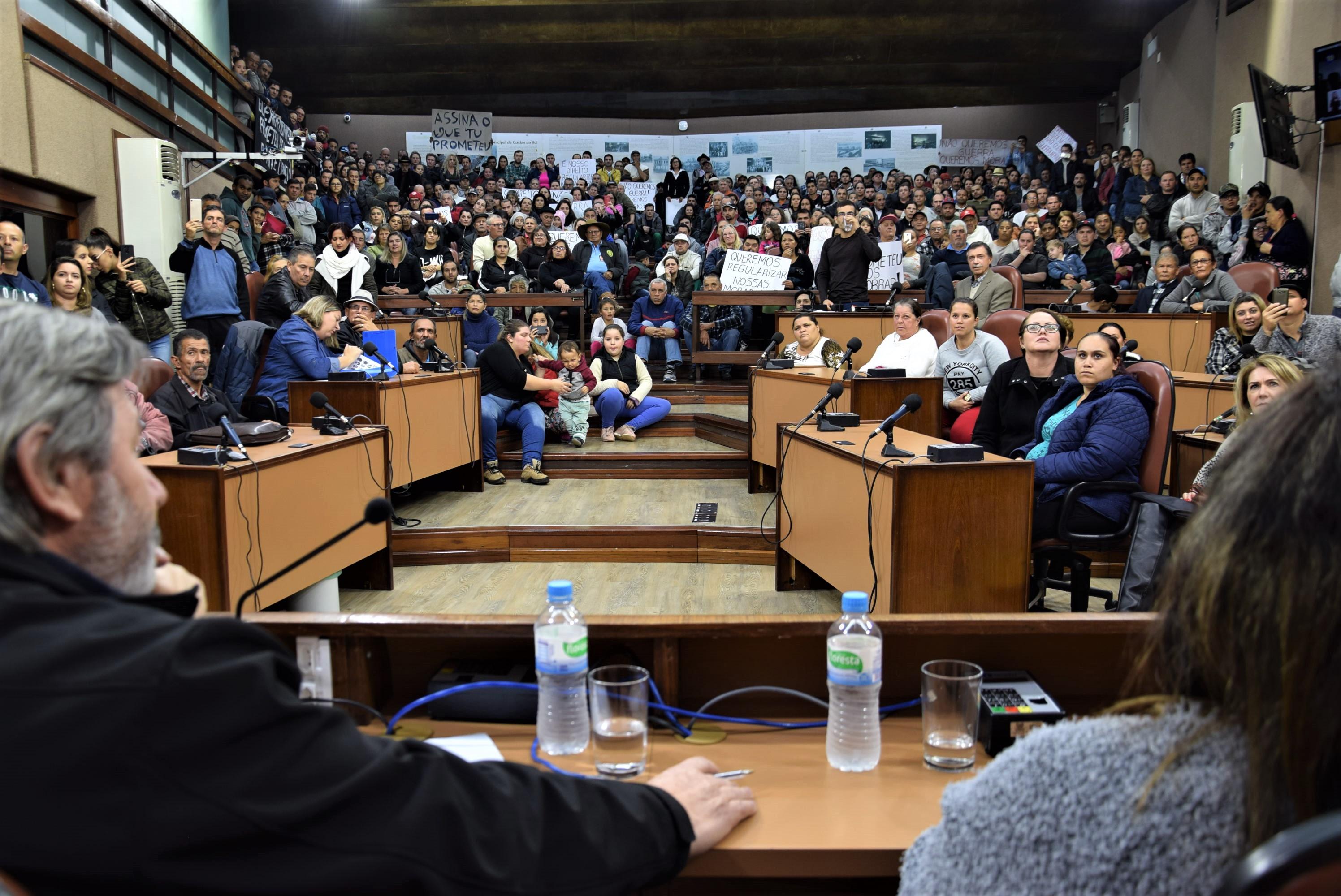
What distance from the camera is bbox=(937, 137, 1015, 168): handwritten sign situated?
515 inches

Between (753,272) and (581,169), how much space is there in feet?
20.6

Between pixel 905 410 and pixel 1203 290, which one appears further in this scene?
pixel 1203 290

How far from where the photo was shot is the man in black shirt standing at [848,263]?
6703 millimetres

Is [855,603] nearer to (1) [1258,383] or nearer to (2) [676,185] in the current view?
(1) [1258,383]

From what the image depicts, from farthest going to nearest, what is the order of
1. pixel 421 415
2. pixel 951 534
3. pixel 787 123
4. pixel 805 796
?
pixel 787 123 → pixel 421 415 → pixel 951 534 → pixel 805 796

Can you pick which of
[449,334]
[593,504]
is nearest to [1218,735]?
[593,504]

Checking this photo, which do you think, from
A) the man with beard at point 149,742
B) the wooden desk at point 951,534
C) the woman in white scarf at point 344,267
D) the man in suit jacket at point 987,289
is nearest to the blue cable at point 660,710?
the man with beard at point 149,742

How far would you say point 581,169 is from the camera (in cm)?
1252

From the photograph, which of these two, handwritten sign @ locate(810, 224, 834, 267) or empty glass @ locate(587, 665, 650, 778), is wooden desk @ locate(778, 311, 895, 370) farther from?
empty glass @ locate(587, 665, 650, 778)

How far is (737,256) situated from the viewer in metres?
6.98

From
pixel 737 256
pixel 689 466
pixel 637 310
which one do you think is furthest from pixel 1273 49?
pixel 689 466

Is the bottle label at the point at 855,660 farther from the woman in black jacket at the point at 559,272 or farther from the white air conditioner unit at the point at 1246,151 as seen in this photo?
the white air conditioner unit at the point at 1246,151

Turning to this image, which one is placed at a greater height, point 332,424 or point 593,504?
point 332,424

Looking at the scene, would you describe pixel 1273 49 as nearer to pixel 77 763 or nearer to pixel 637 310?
pixel 637 310
